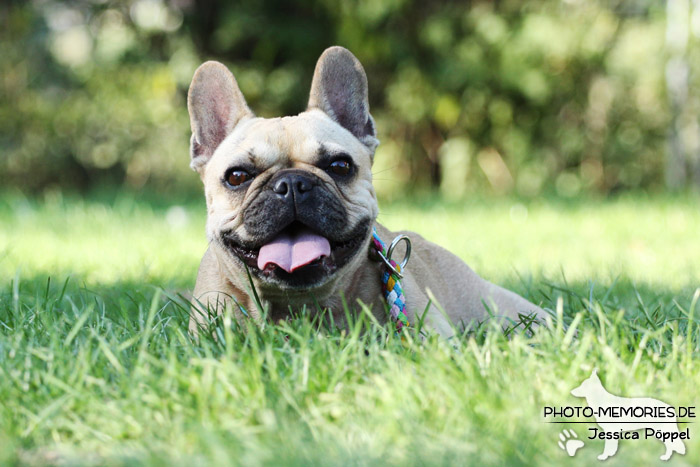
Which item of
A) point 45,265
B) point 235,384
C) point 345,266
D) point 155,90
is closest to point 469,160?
point 155,90

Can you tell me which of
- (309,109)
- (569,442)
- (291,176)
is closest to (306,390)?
(569,442)

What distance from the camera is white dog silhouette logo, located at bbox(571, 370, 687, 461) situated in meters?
1.56

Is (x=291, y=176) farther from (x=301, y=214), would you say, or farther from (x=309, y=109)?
(x=309, y=109)

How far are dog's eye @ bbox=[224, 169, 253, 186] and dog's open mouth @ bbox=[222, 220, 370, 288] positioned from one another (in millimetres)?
207

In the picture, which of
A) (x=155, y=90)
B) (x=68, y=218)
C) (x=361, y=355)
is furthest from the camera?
(x=155, y=90)

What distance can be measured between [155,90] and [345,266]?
24.8ft

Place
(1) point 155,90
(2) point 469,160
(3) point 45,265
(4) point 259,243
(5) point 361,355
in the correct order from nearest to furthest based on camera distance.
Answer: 1. (5) point 361,355
2. (4) point 259,243
3. (3) point 45,265
4. (1) point 155,90
5. (2) point 469,160

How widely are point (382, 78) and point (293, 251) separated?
8.24 metres

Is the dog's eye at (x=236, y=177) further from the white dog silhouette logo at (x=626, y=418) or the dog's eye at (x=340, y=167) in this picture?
the white dog silhouette logo at (x=626, y=418)

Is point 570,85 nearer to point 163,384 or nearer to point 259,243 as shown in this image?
point 259,243

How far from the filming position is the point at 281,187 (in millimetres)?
2381

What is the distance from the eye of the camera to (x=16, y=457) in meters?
1.52

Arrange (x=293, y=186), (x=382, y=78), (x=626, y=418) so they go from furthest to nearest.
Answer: (x=382, y=78), (x=293, y=186), (x=626, y=418)

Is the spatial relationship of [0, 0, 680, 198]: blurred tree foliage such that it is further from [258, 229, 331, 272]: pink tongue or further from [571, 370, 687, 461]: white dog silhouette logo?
[571, 370, 687, 461]: white dog silhouette logo
